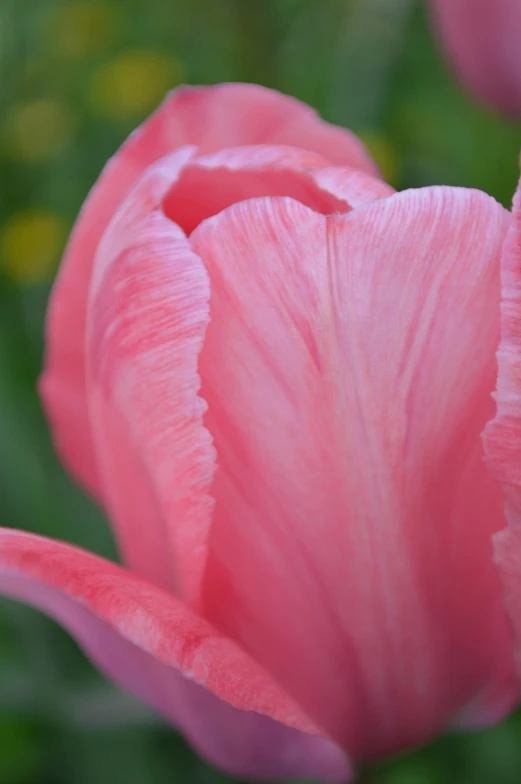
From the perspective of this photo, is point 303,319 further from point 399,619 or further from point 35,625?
point 35,625

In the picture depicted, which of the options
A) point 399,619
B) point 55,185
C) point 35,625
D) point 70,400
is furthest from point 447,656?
point 55,185

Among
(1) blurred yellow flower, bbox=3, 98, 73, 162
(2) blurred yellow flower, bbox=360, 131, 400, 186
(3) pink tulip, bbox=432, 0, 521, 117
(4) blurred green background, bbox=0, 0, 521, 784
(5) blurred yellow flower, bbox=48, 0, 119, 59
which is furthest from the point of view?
(5) blurred yellow flower, bbox=48, 0, 119, 59

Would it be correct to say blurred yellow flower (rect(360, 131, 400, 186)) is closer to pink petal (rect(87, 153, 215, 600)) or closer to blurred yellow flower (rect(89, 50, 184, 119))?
blurred yellow flower (rect(89, 50, 184, 119))

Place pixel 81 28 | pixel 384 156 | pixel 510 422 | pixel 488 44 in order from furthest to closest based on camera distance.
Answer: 1. pixel 81 28
2. pixel 384 156
3. pixel 488 44
4. pixel 510 422

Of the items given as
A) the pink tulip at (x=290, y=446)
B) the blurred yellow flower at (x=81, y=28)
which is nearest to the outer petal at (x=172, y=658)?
the pink tulip at (x=290, y=446)

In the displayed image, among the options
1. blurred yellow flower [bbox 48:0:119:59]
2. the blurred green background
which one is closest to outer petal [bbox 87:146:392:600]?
the blurred green background

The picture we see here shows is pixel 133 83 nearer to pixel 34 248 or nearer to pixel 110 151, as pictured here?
pixel 110 151

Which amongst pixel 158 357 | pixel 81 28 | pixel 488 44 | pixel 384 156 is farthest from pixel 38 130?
pixel 158 357
